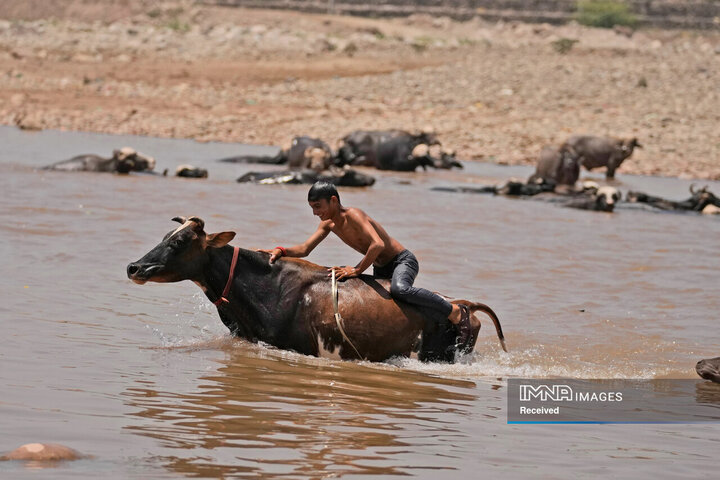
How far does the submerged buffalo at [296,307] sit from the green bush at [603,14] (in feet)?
162

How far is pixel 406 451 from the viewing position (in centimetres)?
614

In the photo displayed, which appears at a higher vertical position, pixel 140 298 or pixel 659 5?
pixel 659 5

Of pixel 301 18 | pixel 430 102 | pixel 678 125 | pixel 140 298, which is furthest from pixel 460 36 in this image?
pixel 140 298

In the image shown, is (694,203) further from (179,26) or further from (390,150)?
(179,26)

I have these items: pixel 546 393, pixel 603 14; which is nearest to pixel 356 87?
pixel 603 14

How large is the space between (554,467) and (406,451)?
2.43 feet

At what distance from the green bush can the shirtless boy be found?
49.2 m

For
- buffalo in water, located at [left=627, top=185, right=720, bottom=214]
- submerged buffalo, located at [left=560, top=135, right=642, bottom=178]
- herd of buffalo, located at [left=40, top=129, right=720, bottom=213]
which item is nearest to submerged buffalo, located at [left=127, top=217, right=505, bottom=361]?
herd of buffalo, located at [left=40, top=129, right=720, bottom=213]

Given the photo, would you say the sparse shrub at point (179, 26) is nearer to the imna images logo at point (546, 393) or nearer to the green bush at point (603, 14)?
the green bush at point (603, 14)

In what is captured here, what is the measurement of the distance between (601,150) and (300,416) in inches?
833

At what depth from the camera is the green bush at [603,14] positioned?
184ft

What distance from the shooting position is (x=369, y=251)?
8508 millimetres

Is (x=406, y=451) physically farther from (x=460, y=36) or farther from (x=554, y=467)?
(x=460, y=36)

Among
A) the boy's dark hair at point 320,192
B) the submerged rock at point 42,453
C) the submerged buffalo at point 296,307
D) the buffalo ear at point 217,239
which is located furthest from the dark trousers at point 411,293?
the submerged rock at point 42,453
